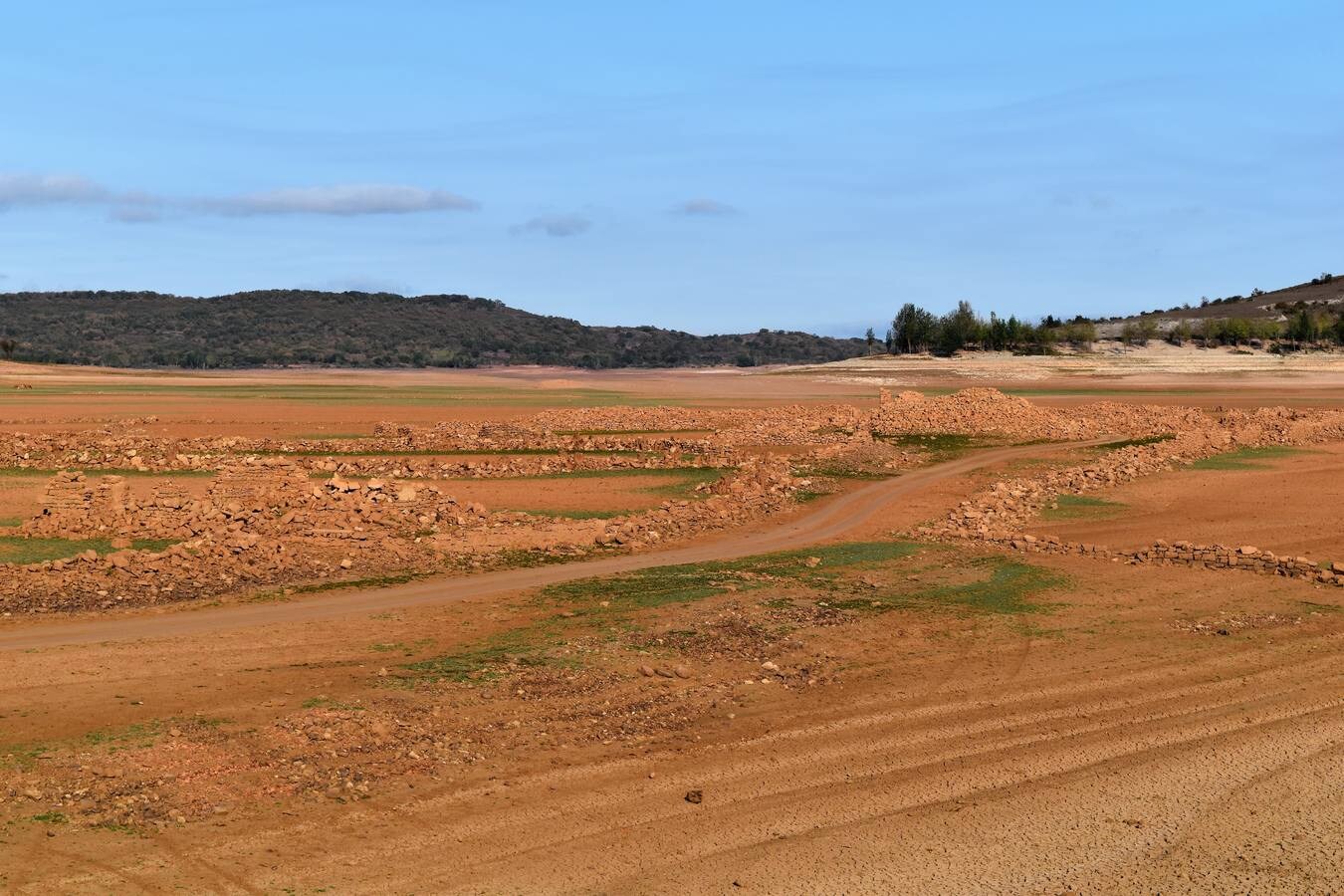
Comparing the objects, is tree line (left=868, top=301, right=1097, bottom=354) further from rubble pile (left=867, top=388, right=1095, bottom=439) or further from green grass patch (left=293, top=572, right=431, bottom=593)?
green grass patch (left=293, top=572, right=431, bottom=593)

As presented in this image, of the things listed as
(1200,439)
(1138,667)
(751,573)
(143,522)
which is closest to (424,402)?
(1200,439)

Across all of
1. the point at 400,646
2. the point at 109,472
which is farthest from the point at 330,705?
the point at 109,472

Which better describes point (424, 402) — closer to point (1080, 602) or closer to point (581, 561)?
point (581, 561)

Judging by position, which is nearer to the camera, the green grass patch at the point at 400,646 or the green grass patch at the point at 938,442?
the green grass patch at the point at 400,646

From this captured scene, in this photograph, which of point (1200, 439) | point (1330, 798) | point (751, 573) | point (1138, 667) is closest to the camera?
point (1330, 798)

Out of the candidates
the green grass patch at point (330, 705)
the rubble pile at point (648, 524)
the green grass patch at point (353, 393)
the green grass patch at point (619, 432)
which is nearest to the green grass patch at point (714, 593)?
the green grass patch at point (330, 705)

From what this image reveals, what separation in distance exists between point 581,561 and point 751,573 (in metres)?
3.40

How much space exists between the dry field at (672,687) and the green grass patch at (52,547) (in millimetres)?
122

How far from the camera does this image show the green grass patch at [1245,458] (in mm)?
40372

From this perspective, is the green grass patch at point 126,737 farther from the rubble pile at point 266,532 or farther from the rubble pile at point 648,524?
the rubble pile at point 648,524

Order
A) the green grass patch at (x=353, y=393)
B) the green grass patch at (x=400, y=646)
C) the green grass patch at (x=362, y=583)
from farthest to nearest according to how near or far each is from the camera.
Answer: the green grass patch at (x=353, y=393), the green grass patch at (x=362, y=583), the green grass patch at (x=400, y=646)

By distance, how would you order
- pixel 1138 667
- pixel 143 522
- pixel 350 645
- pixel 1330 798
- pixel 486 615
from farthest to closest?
1. pixel 143 522
2. pixel 486 615
3. pixel 350 645
4. pixel 1138 667
5. pixel 1330 798

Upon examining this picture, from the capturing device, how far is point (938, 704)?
44.8 feet

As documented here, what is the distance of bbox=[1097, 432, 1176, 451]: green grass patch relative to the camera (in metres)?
48.3
